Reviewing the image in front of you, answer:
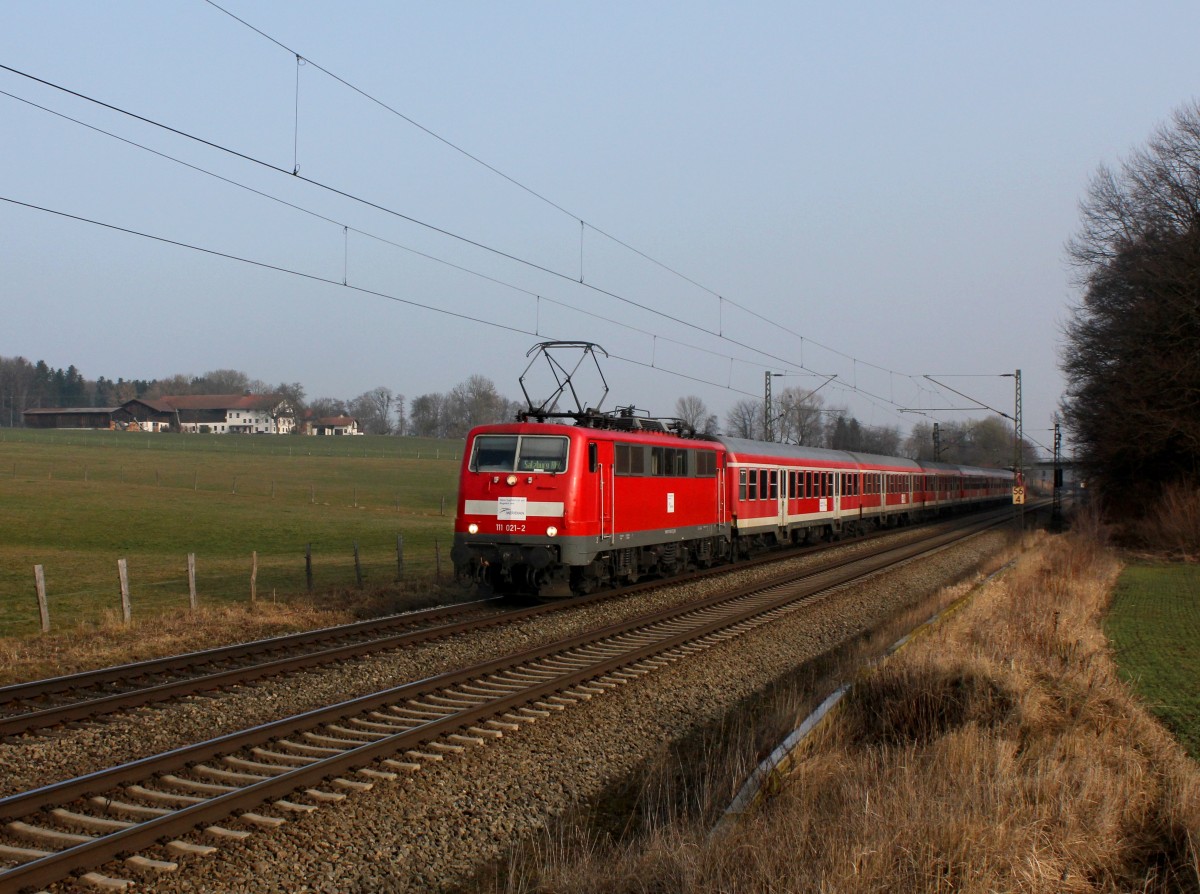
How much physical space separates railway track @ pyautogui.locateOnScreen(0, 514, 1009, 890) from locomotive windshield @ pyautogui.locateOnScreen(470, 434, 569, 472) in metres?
4.39

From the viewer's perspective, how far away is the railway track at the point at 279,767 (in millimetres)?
5902

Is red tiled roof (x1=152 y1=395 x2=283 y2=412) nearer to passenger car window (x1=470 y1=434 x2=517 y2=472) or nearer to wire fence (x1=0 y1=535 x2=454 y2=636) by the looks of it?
wire fence (x1=0 y1=535 x2=454 y2=636)

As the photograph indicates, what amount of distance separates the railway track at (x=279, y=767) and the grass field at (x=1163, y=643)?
17.5 ft

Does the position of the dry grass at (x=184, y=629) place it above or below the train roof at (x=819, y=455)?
below

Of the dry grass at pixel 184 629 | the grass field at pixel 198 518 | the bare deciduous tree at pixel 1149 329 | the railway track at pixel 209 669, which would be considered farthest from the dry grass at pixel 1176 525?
the dry grass at pixel 184 629

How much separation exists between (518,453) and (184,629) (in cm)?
584

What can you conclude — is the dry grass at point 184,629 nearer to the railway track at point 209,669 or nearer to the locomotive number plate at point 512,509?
the railway track at point 209,669

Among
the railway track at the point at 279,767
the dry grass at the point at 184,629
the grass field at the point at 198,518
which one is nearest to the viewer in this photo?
the railway track at the point at 279,767

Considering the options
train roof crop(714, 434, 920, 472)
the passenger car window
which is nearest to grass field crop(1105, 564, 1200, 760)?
train roof crop(714, 434, 920, 472)

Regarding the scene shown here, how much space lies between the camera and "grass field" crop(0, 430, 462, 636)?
21.4 metres

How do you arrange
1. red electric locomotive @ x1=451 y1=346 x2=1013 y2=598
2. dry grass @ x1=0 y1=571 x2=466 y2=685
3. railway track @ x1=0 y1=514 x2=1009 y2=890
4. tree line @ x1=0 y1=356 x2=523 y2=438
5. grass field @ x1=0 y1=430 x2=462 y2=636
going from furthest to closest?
tree line @ x1=0 y1=356 x2=523 y2=438
grass field @ x1=0 y1=430 x2=462 y2=636
red electric locomotive @ x1=451 y1=346 x2=1013 y2=598
dry grass @ x1=0 y1=571 x2=466 y2=685
railway track @ x1=0 y1=514 x2=1009 y2=890

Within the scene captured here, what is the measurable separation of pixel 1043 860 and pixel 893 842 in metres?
0.80

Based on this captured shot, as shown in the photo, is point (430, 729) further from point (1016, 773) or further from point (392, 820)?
point (1016, 773)

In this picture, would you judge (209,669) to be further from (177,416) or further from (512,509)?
(177,416)
